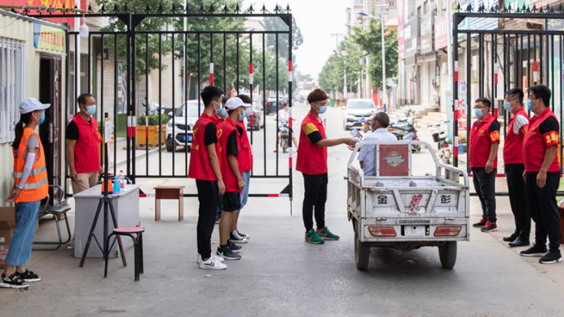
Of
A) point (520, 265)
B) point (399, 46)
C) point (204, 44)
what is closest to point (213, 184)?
point (520, 265)

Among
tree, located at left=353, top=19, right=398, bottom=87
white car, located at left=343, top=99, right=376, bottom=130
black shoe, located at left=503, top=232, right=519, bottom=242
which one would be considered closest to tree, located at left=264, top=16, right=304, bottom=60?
tree, located at left=353, top=19, right=398, bottom=87

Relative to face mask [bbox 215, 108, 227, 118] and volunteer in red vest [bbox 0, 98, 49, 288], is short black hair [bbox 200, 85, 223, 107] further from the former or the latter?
volunteer in red vest [bbox 0, 98, 49, 288]

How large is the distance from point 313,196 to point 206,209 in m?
1.91

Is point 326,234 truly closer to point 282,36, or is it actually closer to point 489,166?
point 489,166

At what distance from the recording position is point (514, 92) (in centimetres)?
970

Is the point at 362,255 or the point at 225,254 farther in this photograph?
the point at 225,254

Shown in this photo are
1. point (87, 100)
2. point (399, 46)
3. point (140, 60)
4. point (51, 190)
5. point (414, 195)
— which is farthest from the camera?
point (399, 46)

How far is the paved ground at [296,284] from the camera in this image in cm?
671

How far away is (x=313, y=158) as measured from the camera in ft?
31.5

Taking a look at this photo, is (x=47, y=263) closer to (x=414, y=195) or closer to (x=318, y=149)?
(x=318, y=149)

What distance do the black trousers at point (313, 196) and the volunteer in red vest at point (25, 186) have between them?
343 cm

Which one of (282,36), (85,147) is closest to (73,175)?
(85,147)

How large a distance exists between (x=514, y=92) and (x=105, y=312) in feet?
19.3

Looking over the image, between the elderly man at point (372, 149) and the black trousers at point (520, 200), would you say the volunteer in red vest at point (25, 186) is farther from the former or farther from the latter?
the black trousers at point (520, 200)
